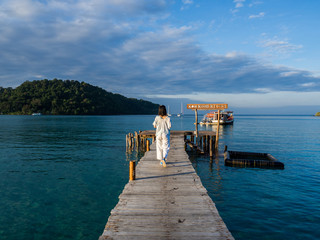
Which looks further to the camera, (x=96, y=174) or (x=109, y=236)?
(x=96, y=174)

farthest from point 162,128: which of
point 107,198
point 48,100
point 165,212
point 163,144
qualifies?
point 48,100

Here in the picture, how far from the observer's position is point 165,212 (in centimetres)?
539

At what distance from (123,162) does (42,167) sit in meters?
6.47

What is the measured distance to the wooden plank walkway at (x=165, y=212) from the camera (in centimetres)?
441

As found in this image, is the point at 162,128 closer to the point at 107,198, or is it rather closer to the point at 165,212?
the point at 165,212

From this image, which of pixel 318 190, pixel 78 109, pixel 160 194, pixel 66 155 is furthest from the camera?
pixel 78 109

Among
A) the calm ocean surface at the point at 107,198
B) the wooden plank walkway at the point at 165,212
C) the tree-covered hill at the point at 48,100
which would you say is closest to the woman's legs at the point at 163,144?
the wooden plank walkway at the point at 165,212

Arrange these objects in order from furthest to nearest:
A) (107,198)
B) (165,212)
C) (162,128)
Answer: (107,198), (162,128), (165,212)

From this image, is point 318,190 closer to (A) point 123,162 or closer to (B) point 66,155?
(A) point 123,162

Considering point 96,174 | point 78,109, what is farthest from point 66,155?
point 78,109

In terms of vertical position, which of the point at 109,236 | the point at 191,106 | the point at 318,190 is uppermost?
the point at 191,106

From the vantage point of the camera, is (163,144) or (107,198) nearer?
(163,144)

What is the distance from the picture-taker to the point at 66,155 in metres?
21.9

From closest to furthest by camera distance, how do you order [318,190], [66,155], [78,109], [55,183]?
1. [318,190]
2. [55,183]
3. [66,155]
4. [78,109]
